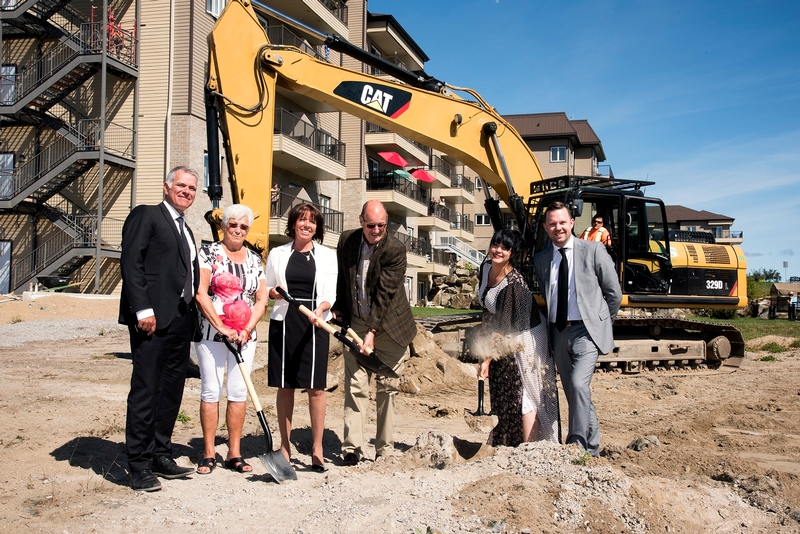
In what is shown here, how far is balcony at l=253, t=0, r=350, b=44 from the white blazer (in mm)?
20813

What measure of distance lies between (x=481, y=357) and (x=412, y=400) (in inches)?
139

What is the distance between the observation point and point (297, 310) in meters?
5.38

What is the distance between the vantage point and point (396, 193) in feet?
120

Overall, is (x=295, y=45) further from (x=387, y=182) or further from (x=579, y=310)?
(x=579, y=310)

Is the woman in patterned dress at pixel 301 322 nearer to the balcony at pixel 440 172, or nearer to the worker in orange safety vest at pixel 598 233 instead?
the worker in orange safety vest at pixel 598 233

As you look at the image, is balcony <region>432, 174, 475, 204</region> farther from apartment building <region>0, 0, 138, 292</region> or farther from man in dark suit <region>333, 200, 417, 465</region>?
man in dark suit <region>333, 200, 417, 465</region>

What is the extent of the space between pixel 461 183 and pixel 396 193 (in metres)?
18.9

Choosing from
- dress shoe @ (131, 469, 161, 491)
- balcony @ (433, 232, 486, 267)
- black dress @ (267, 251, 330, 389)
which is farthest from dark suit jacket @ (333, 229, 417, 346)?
balcony @ (433, 232, 486, 267)

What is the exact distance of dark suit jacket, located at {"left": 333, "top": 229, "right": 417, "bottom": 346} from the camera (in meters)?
5.51

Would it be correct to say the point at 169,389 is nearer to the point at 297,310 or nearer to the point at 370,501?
the point at 297,310

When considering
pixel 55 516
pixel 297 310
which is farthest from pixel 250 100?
pixel 55 516

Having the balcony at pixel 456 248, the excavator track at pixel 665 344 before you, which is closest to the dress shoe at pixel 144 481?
the excavator track at pixel 665 344

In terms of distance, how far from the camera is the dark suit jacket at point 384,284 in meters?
5.51

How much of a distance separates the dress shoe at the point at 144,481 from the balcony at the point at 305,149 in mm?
20268
